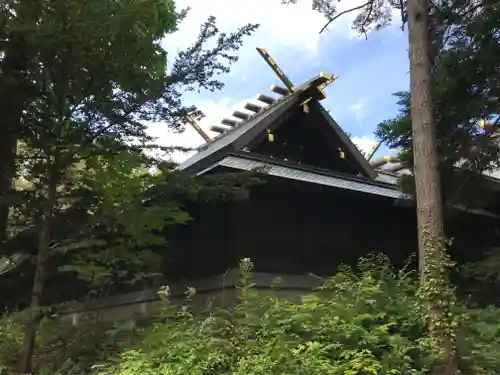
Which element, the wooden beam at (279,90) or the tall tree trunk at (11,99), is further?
the wooden beam at (279,90)

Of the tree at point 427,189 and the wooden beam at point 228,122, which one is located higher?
the wooden beam at point 228,122

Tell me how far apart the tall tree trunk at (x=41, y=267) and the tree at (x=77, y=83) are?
1 centimetres

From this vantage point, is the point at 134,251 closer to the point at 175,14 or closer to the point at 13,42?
the point at 13,42

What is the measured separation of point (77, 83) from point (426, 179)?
4216mm

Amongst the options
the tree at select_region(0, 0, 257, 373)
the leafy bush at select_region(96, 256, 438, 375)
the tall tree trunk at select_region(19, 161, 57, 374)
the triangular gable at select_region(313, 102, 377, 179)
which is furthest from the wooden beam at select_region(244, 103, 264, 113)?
the leafy bush at select_region(96, 256, 438, 375)

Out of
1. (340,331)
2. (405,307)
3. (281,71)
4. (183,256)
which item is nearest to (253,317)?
(340,331)

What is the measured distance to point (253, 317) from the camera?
548 centimetres

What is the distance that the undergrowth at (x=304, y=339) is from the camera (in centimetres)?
494

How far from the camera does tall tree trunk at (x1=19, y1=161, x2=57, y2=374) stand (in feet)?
21.6

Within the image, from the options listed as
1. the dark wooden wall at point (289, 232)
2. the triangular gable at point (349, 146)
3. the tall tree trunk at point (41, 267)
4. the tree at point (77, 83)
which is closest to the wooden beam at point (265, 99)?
the triangular gable at point (349, 146)

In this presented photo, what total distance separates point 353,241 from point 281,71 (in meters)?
5.51

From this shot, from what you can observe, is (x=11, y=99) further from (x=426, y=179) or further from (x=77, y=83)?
(x=426, y=179)

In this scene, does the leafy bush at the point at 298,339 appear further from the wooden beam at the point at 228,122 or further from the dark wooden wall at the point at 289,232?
the wooden beam at the point at 228,122

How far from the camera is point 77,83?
6.86 metres
